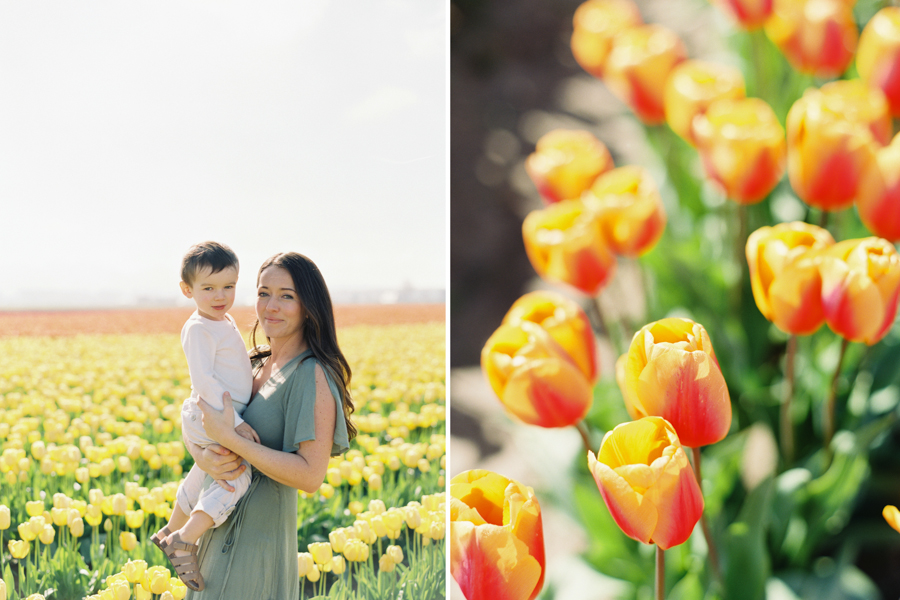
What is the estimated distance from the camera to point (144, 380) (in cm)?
139

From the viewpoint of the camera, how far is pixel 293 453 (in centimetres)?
99

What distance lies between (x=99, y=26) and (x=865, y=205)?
137cm

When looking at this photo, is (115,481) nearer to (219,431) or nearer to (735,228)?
(219,431)

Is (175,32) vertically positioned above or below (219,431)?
above

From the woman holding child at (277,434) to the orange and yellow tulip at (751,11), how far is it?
3.52 ft

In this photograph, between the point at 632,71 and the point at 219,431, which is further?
the point at 632,71

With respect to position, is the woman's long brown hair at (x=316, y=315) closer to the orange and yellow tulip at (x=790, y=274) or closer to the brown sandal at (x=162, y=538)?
the brown sandal at (x=162, y=538)

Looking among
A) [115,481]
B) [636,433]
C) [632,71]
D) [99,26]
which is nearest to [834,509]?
[636,433]

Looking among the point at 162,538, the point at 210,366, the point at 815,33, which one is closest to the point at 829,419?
the point at 815,33

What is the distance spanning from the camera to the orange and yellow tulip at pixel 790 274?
0.81 metres

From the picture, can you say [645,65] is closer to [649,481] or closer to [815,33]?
[815,33]

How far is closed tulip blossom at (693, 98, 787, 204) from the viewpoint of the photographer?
1083 mm

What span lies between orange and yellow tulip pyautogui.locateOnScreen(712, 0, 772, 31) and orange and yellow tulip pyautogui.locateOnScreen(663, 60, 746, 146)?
210 millimetres

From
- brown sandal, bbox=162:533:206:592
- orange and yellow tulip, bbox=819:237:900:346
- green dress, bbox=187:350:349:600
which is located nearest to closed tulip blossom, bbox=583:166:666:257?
orange and yellow tulip, bbox=819:237:900:346
